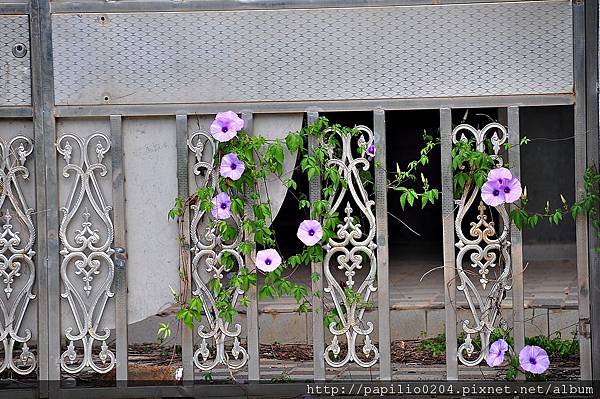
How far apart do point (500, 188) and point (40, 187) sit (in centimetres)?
194

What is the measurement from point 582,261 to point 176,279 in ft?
5.60

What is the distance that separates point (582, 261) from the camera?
12.4ft

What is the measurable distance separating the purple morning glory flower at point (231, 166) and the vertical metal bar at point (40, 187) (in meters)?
0.78

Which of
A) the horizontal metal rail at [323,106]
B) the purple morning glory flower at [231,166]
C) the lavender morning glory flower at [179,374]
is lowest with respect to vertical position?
the lavender morning glory flower at [179,374]

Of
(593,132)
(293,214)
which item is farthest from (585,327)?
(293,214)

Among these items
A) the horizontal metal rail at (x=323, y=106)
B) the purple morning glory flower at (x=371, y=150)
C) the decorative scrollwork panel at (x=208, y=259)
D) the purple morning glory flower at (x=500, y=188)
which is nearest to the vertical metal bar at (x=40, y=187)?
the horizontal metal rail at (x=323, y=106)

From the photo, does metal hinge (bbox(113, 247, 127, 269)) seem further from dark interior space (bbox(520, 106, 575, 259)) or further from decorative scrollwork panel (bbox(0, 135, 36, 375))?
dark interior space (bbox(520, 106, 575, 259))

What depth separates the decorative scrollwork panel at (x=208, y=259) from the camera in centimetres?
387

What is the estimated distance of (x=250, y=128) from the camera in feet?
Answer: 12.6

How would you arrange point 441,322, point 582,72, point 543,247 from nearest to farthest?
point 582,72, point 441,322, point 543,247

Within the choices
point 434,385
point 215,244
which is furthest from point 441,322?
point 215,244

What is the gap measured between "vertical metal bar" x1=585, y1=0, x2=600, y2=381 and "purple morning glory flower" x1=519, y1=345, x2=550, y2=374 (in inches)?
8.8

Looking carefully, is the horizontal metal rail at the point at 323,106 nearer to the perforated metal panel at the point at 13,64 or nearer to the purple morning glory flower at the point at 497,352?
the perforated metal panel at the point at 13,64

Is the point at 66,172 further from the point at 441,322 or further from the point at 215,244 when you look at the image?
the point at 441,322
